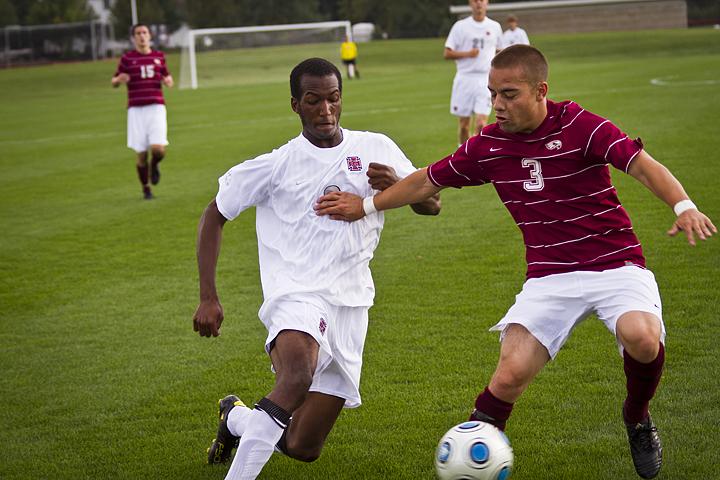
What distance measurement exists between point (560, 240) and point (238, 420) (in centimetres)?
179

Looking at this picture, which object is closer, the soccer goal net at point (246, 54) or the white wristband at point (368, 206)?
the white wristband at point (368, 206)

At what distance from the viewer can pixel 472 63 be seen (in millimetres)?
16406

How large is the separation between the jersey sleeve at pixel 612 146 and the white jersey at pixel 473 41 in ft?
39.8

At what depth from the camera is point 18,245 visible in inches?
444

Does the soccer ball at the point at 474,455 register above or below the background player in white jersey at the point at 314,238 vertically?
below

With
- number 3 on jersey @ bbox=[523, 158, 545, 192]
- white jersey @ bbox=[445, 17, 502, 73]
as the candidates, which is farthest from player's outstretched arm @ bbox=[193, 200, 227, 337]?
white jersey @ bbox=[445, 17, 502, 73]

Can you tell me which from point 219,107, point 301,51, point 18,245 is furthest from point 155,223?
point 301,51

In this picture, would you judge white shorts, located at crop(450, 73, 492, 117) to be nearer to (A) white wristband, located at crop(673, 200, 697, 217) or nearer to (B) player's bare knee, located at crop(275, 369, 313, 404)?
(A) white wristband, located at crop(673, 200, 697, 217)

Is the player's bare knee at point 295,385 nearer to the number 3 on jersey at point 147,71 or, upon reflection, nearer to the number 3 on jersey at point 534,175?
the number 3 on jersey at point 534,175

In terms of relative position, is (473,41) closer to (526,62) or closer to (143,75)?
(143,75)

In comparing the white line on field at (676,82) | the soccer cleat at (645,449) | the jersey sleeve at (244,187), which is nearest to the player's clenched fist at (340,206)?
the jersey sleeve at (244,187)

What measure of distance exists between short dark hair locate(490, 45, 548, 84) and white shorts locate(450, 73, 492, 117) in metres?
11.3

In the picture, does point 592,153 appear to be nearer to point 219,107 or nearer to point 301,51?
point 219,107

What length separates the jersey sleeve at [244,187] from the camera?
4.80m
